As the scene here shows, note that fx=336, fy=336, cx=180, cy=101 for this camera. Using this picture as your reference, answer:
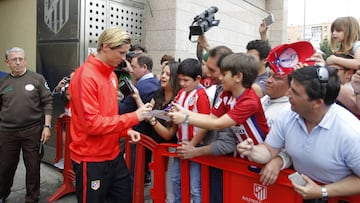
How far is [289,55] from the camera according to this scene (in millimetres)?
2365

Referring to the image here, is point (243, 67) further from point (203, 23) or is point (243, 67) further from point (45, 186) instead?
point (45, 186)

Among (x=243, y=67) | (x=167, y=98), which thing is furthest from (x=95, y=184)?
(x=243, y=67)

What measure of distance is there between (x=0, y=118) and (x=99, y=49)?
2149 millimetres

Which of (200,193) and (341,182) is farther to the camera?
(200,193)

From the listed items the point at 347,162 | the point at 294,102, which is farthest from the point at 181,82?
the point at 347,162

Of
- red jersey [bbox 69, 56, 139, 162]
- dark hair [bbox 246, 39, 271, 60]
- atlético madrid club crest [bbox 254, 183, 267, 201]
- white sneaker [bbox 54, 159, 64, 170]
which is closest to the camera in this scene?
atlético madrid club crest [bbox 254, 183, 267, 201]

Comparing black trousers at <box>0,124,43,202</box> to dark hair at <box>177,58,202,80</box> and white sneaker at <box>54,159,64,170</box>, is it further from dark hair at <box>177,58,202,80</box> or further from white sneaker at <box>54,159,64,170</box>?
dark hair at <box>177,58,202,80</box>

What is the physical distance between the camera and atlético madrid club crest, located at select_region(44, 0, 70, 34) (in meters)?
5.26

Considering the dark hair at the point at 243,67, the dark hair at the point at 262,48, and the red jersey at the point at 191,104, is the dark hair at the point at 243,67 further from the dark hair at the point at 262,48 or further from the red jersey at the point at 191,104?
the dark hair at the point at 262,48

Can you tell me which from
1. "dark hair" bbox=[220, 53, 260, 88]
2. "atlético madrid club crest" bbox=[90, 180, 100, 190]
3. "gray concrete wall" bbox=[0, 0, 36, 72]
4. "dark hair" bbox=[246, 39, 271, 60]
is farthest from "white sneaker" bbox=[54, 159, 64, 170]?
"dark hair" bbox=[220, 53, 260, 88]

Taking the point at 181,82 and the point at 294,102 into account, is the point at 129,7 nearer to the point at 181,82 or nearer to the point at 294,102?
the point at 181,82

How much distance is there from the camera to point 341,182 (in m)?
1.76

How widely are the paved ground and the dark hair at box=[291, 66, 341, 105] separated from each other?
9.53 feet

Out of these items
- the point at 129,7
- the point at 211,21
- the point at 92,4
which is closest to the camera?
the point at 211,21
